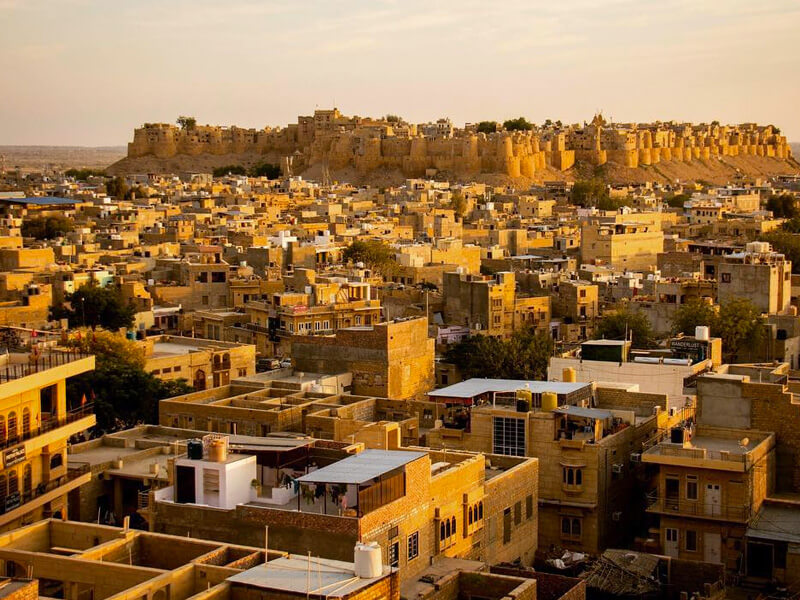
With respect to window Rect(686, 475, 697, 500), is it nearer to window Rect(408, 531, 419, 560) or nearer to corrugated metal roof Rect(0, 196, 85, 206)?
window Rect(408, 531, 419, 560)

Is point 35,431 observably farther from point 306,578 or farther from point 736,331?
point 736,331

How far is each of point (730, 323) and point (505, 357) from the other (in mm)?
4911

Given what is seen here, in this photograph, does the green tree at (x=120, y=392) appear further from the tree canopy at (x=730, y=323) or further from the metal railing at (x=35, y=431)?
the tree canopy at (x=730, y=323)

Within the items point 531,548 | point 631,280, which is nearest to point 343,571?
point 531,548

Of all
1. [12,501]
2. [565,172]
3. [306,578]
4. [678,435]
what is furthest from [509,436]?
[565,172]

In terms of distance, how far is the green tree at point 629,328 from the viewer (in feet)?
104

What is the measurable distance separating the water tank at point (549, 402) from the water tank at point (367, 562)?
27.5 ft

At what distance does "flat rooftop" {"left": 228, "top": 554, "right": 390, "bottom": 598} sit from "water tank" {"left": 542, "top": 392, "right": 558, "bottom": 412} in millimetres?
7895

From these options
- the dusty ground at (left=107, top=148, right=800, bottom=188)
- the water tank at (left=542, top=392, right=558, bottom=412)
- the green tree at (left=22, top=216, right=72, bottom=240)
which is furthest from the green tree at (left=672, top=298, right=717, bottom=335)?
the dusty ground at (left=107, top=148, right=800, bottom=188)

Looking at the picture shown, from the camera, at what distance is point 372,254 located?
46.3 m

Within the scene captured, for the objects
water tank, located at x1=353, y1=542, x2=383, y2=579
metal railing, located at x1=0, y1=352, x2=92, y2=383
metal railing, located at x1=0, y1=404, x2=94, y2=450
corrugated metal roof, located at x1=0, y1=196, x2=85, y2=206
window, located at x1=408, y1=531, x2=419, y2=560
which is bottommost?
window, located at x1=408, y1=531, x2=419, y2=560

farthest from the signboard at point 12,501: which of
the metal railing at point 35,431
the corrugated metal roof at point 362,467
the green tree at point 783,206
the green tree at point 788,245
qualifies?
the green tree at point 783,206

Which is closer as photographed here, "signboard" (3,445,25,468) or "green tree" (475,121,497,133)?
"signboard" (3,445,25,468)

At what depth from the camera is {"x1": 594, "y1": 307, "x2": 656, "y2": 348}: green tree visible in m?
31.6
